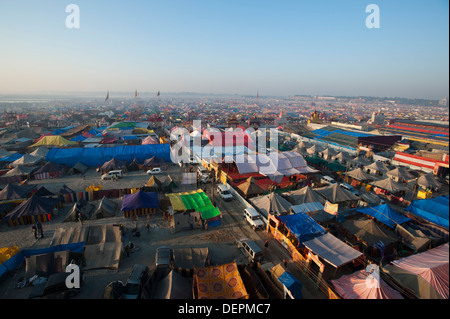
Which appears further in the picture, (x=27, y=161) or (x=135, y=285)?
(x=27, y=161)

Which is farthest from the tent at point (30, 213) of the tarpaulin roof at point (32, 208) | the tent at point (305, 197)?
the tent at point (305, 197)

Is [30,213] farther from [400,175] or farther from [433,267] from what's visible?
[400,175]

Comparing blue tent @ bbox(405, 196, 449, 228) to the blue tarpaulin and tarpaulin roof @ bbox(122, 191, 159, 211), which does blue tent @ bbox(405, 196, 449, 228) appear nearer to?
tarpaulin roof @ bbox(122, 191, 159, 211)

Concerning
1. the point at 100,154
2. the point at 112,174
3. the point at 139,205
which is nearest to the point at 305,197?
the point at 139,205

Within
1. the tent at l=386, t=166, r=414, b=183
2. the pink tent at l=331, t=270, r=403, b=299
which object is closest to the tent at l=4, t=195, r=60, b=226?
the pink tent at l=331, t=270, r=403, b=299

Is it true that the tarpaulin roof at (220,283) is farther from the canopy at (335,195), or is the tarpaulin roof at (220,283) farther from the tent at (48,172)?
the tent at (48,172)

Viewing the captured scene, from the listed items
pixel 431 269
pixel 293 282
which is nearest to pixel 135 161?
pixel 293 282

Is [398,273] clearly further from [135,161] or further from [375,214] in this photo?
[135,161]
